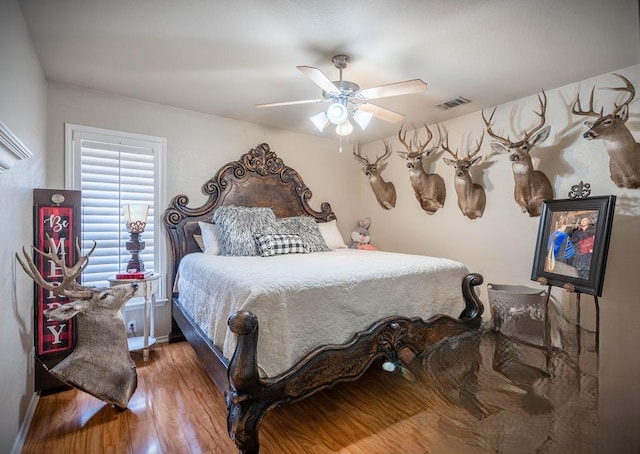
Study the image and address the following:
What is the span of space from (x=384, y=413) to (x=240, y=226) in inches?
84.5

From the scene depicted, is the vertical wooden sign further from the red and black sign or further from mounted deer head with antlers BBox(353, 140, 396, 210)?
mounted deer head with antlers BBox(353, 140, 396, 210)

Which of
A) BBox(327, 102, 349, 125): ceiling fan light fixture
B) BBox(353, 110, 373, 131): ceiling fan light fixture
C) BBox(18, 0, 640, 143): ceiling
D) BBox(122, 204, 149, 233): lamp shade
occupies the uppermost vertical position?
BBox(18, 0, 640, 143): ceiling

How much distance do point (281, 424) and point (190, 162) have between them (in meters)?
2.75

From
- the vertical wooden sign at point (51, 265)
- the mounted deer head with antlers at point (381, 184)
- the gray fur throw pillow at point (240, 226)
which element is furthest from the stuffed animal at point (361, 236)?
the vertical wooden sign at point (51, 265)

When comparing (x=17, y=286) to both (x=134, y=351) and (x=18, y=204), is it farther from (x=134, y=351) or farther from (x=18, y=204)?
(x=134, y=351)

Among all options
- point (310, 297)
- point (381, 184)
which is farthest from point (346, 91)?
point (381, 184)

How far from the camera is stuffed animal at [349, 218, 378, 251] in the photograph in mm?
4152

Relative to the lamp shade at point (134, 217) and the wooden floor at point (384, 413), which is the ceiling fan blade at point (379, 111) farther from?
the lamp shade at point (134, 217)

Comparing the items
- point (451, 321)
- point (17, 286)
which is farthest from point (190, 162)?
point (451, 321)

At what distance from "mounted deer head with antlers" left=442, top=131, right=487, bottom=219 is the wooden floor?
2002 mm

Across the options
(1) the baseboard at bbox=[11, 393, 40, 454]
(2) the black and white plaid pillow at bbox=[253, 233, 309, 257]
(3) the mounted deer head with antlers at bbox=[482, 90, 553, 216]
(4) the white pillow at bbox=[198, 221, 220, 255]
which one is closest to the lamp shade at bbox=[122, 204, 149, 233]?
(4) the white pillow at bbox=[198, 221, 220, 255]

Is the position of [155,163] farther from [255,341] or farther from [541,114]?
[541,114]

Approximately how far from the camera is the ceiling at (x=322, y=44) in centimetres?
166

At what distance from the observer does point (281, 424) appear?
1.83m
